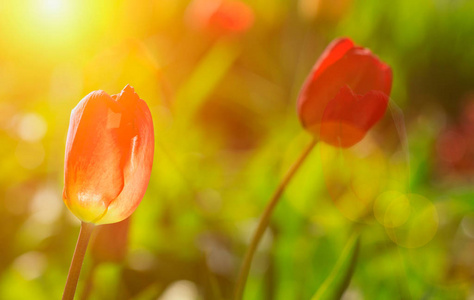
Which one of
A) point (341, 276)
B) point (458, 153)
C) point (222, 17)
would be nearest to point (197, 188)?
point (222, 17)

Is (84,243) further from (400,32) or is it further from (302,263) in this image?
(400,32)

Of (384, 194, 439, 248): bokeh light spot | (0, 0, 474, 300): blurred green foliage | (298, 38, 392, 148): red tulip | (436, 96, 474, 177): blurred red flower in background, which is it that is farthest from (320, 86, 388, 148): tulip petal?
(436, 96, 474, 177): blurred red flower in background

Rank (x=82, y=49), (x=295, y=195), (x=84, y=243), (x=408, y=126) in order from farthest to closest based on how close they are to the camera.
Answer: (x=408, y=126), (x=82, y=49), (x=295, y=195), (x=84, y=243)

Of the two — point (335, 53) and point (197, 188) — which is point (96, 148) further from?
point (197, 188)

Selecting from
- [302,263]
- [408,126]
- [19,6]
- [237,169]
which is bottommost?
[408,126]

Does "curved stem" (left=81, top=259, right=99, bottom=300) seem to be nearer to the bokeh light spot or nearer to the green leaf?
the green leaf

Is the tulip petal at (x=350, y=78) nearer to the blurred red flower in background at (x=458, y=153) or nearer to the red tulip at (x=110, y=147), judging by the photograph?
the red tulip at (x=110, y=147)

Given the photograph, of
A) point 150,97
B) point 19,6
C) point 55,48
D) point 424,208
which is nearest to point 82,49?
point 55,48
